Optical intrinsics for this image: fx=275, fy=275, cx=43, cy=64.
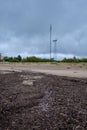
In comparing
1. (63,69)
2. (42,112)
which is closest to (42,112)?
(42,112)

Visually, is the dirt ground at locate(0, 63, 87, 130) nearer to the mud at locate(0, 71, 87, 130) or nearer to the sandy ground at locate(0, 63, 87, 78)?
the mud at locate(0, 71, 87, 130)

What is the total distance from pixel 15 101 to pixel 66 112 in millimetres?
1959

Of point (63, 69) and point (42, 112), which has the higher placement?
point (63, 69)

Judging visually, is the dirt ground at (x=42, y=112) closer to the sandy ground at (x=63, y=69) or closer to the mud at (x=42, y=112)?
the mud at (x=42, y=112)

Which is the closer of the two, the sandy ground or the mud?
the mud

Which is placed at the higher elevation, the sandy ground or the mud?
the sandy ground

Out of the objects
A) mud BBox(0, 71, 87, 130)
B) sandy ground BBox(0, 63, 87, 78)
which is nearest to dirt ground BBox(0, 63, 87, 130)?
mud BBox(0, 71, 87, 130)

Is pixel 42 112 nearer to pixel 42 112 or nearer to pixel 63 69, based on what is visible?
pixel 42 112

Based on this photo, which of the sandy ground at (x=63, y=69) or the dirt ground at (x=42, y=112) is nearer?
the dirt ground at (x=42, y=112)

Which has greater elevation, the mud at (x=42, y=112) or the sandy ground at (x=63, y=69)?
the sandy ground at (x=63, y=69)

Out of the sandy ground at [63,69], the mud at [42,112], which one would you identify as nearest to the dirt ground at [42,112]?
the mud at [42,112]

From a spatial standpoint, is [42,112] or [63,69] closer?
[42,112]

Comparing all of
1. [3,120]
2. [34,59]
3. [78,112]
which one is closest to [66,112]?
[78,112]

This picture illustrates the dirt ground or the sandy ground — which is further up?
the sandy ground
